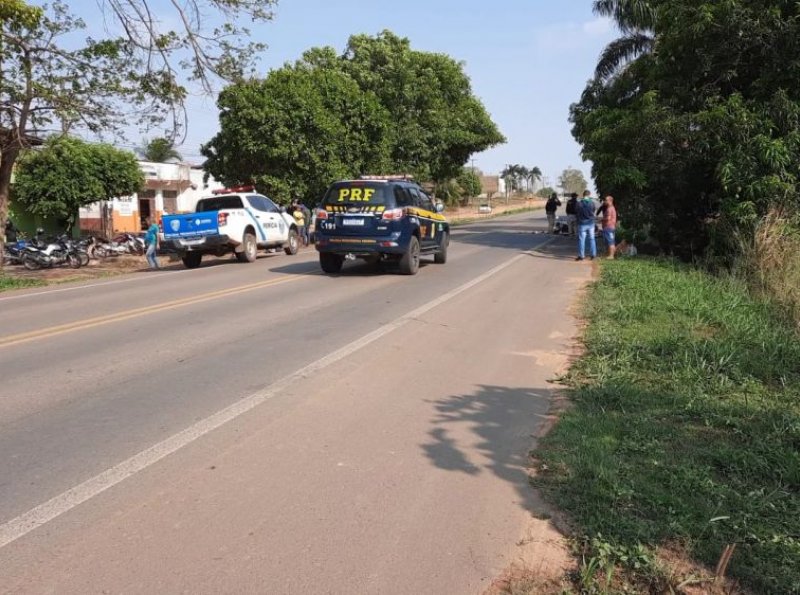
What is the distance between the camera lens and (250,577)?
10.1ft

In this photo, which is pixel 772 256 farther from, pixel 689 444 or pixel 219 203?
pixel 219 203

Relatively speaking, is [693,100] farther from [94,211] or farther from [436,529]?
[94,211]

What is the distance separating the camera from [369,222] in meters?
14.0

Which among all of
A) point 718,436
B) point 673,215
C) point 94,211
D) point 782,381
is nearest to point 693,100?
point 673,215

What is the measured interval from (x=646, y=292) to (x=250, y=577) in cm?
872

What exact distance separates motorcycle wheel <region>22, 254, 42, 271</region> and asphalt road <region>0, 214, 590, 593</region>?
1118 centimetres

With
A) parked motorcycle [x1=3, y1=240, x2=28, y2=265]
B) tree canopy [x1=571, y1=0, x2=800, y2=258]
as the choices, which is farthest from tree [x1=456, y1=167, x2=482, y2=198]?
parked motorcycle [x1=3, y1=240, x2=28, y2=265]

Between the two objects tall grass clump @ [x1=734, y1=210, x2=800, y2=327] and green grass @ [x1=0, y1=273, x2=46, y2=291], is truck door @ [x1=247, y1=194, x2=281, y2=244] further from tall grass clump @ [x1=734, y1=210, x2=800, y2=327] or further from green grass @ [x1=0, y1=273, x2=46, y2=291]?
tall grass clump @ [x1=734, y1=210, x2=800, y2=327]

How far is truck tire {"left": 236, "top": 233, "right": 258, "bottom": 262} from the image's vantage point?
1847 cm

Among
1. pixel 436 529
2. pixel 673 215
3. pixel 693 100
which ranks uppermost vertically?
pixel 693 100

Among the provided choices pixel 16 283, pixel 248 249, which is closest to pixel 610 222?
pixel 248 249

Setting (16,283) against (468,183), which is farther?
(468,183)

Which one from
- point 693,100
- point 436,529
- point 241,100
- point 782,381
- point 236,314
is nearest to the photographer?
point 436,529

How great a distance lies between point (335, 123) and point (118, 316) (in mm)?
17307
